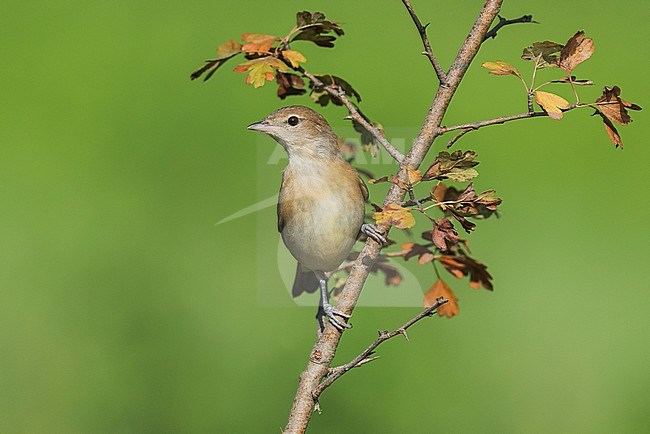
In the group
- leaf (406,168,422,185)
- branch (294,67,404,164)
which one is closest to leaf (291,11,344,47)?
branch (294,67,404,164)

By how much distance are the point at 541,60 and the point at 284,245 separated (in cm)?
26

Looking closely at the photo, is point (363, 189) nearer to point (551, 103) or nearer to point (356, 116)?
point (356, 116)

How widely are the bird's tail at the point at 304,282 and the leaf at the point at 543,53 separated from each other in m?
0.25

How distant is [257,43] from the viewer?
25.2 inches

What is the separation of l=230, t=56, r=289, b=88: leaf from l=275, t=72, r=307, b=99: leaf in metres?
0.06

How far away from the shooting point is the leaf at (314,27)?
664 mm

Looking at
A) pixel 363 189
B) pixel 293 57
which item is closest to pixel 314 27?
pixel 293 57

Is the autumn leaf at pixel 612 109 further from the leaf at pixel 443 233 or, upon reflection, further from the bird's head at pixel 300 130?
the bird's head at pixel 300 130

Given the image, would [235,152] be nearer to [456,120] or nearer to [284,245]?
[456,120]

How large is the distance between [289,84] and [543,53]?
21 cm

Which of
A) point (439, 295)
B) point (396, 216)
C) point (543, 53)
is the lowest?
point (439, 295)

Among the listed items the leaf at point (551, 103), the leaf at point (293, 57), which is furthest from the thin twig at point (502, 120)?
the leaf at point (293, 57)

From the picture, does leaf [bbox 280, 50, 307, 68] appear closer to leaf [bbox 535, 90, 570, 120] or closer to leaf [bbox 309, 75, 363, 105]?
leaf [bbox 309, 75, 363, 105]

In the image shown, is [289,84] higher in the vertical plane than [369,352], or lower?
higher
